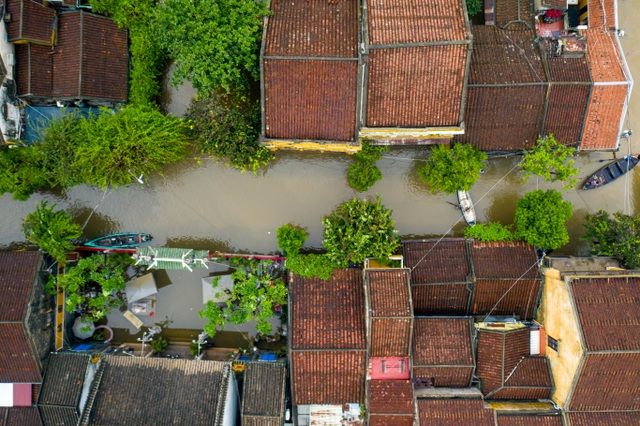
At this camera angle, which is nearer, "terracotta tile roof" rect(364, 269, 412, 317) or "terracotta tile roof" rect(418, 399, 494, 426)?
"terracotta tile roof" rect(364, 269, 412, 317)

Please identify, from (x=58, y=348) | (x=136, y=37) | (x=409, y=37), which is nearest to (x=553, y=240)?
(x=409, y=37)

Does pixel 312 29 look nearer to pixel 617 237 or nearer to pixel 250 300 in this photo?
pixel 250 300

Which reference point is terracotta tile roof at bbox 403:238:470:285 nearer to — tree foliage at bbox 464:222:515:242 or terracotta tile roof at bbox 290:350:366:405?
tree foliage at bbox 464:222:515:242

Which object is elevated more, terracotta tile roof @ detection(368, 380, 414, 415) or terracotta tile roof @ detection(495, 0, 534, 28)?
terracotta tile roof @ detection(495, 0, 534, 28)

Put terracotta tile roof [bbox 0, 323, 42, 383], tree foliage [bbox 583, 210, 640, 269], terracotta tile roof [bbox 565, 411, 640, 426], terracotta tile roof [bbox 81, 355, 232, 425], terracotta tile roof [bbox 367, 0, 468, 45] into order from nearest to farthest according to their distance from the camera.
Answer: terracotta tile roof [bbox 367, 0, 468, 45]
terracotta tile roof [bbox 565, 411, 640, 426]
tree foliage [bbox 583, 210, 640, 269]
terracotta tile roof [bbox 0, 323, 42, 383]
terracotta tile roof [bbox 81, 355, 232, 425]

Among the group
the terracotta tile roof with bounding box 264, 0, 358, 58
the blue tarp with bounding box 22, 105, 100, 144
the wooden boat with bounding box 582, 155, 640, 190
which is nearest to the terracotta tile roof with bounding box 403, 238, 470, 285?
the wooden boat with bounding box 582, 155, 640, 190

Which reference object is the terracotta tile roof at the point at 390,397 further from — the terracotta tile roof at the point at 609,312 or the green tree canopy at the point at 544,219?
the green tree canopy at the point at 544,219
